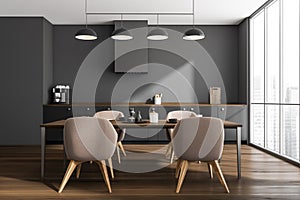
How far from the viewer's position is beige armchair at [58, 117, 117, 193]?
11.4 feet

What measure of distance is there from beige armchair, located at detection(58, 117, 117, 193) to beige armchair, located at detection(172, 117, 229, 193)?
2.27ft

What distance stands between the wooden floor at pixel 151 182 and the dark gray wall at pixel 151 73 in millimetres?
2482

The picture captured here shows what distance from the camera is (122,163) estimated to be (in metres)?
5.03

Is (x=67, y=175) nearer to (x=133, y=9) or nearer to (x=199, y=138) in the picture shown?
(x=199, y=138)

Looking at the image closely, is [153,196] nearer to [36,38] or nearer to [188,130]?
[188,130]

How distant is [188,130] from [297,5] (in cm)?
286

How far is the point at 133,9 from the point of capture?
6.51m

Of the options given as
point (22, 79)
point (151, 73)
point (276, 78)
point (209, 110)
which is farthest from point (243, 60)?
point (22, 79)

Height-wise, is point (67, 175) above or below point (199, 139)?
below

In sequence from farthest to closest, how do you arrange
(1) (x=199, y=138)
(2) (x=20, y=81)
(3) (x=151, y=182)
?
1. (2) (x=20, y=81)
2. (3) (x=151, y=182)
3. (1) (x=199, y=138)

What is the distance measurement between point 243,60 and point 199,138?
440 centimetres

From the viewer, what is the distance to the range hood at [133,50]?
7250mm

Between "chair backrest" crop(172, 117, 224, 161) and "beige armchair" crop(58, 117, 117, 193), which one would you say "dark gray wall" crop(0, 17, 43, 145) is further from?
"chair backrest" crop(172, 117, 224, 161)


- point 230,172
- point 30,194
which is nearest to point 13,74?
point 30,194
